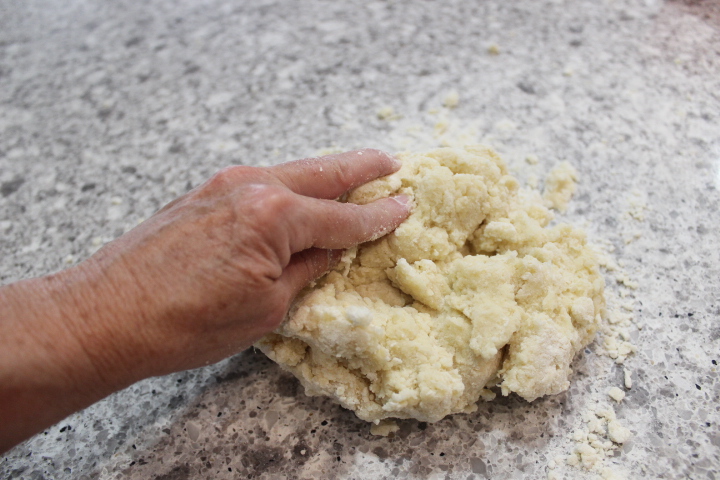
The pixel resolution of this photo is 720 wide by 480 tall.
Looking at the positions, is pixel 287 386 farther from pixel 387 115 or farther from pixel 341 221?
pixel 387 115

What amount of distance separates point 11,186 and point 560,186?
1.84 meters

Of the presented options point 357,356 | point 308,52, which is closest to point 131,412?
point 357,356

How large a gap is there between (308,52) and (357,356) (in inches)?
58.5

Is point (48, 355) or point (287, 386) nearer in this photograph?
point (48, 355)

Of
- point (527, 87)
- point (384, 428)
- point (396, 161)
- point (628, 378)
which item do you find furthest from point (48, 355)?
point (527, 87)

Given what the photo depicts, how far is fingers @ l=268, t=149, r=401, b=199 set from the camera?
1.06 metres

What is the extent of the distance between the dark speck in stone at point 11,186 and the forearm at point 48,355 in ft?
3.47

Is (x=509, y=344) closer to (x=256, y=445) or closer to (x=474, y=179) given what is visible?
(x=474, y=179)

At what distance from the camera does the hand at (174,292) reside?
87cm

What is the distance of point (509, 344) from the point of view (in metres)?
1.10

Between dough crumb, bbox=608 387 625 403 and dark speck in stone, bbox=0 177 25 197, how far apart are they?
193 cm

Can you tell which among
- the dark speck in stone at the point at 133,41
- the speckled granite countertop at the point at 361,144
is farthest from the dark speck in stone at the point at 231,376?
the dark speck in stone at the point at 133,41

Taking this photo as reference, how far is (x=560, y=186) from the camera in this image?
155 cm

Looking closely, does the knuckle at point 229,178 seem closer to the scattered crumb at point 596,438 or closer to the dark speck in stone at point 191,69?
the scattered crumb at point 596,438
